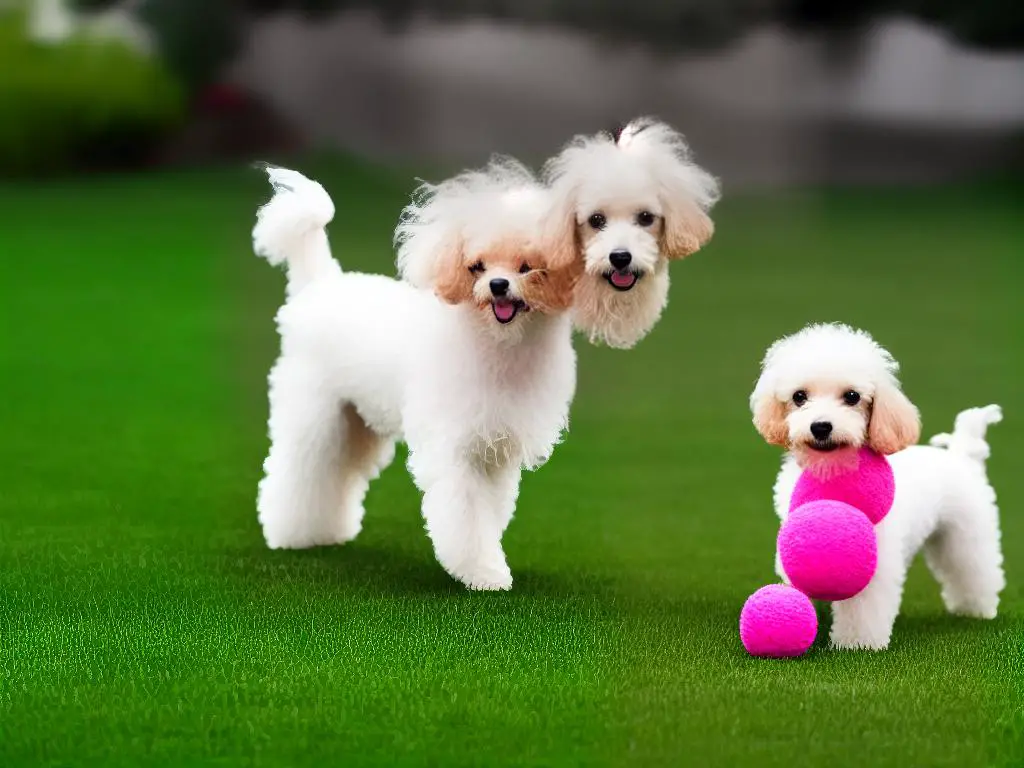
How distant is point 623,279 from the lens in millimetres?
4469

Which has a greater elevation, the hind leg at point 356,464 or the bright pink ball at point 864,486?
the bright pink ball at point 864,486

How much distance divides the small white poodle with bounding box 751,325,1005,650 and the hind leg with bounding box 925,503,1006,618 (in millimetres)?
11

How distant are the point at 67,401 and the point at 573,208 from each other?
4.66 metres

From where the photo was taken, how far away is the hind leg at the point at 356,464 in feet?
18.6

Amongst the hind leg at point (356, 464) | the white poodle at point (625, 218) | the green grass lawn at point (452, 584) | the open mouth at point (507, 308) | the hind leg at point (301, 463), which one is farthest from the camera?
the hind leg at point (356, 464)

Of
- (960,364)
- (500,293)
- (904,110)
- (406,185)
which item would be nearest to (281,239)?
(500,293)

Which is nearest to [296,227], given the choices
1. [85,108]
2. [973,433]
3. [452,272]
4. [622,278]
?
[452,272]

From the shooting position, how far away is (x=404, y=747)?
11.7ft

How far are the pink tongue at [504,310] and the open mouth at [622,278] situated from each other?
331 millimetres

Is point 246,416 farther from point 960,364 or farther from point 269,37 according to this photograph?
point 269,37

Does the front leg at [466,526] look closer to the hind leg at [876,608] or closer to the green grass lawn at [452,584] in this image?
the green grass lawn at [452,584]

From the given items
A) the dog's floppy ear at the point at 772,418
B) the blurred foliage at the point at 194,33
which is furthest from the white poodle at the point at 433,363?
the blurred foliage at the point at 194,33

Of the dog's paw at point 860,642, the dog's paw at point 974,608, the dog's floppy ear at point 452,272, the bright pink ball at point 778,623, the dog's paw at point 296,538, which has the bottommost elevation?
the dog's paw at point 296,538

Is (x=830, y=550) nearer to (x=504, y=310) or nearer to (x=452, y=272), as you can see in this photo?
(x=504, y=310)
